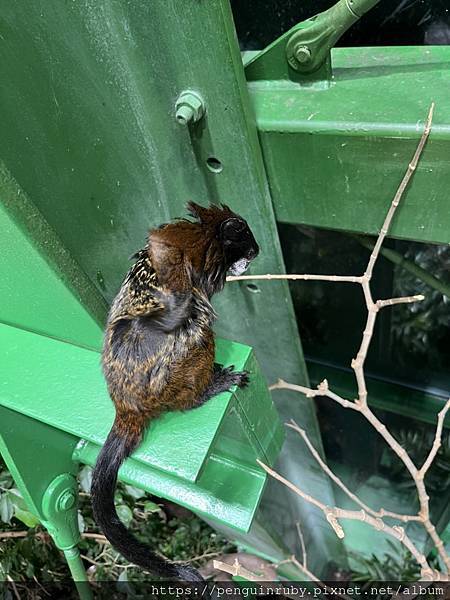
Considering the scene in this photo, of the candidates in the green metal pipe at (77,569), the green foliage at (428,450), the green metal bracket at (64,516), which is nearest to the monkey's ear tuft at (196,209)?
the green metal bracket at (64,516)

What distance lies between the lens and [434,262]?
1369 millimetres

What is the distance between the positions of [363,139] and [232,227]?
0.31 meters

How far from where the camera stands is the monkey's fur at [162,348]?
0.98 m

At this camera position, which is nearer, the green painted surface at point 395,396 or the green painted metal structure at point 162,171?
the green painted metal structure at point 162,171

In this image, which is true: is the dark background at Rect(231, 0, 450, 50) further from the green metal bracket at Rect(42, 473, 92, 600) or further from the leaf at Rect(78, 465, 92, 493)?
the leaf at Rect(78, 465, 92, 493)

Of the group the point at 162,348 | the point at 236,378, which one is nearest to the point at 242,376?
the point at 236,378

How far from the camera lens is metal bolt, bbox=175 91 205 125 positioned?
867 mm

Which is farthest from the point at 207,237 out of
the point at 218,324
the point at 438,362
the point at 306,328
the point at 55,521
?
the point at 438,362

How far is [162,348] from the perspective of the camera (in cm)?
101

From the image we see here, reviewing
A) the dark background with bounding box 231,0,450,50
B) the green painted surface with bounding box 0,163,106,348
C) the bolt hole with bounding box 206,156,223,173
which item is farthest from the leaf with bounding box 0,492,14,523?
the dark background with bounding box 231,0,450,50

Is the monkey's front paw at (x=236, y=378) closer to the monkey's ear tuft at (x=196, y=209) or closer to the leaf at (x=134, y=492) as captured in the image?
the monkey's ear tuft at (x=196, y=209)

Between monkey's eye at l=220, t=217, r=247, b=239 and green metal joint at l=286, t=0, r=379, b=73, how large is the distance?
0.30 metres

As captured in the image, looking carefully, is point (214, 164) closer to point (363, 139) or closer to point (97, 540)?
point (363, 139)

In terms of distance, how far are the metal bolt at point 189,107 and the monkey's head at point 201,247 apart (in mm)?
205
